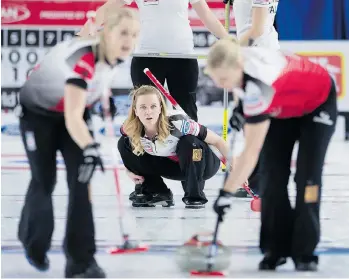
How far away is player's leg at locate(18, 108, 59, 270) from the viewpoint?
3.21 meters

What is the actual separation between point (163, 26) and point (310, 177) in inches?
63.6

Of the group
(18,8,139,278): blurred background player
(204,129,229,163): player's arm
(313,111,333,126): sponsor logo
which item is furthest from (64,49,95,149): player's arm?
(204,129,229,163): player's arm

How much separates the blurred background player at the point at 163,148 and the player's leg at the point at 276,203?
1.12m

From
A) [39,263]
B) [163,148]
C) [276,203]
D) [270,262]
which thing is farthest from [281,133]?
[163,148]

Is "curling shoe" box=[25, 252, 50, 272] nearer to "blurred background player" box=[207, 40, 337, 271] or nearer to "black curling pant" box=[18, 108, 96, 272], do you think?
"black curling pant" box=[18, 108, 96, 272]

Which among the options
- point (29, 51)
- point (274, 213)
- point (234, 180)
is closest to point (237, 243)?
point (274, 213)

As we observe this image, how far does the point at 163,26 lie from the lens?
4.68m

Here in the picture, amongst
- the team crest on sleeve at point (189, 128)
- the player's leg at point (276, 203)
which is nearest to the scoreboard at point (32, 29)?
the team crest on sleeve at point (189, 128)

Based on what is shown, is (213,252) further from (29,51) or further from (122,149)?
(29,51)

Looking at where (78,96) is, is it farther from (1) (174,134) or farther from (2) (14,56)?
(2) (14,56)

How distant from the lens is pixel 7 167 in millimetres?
6457

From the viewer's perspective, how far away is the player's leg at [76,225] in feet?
10.4

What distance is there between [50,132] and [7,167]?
335cm

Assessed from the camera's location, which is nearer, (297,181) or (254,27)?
(297,181)
